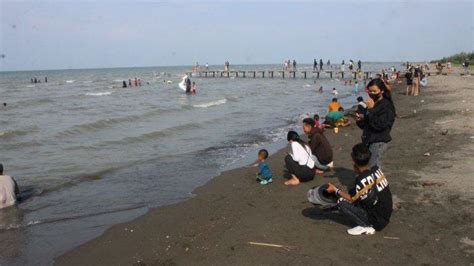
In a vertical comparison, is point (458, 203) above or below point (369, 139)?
below

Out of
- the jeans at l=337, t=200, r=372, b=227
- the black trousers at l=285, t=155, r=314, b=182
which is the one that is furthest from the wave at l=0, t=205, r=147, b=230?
the jeans at l=337, t=200, r=372, b=227

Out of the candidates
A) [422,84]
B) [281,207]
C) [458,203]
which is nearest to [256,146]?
[281,207]

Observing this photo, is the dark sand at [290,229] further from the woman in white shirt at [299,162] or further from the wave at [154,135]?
the wave at [154,135]

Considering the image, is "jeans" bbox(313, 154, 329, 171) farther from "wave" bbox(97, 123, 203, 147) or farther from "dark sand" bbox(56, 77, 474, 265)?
"wave" bbox(97, 123, 203, 147)

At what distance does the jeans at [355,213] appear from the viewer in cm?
543

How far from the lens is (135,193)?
8977 mm

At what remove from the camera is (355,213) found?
5.43 metres

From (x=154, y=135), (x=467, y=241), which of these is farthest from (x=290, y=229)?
(x=154, y=135)

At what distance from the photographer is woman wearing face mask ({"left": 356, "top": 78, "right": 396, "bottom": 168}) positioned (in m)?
6.52

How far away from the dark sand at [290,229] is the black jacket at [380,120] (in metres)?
0.99

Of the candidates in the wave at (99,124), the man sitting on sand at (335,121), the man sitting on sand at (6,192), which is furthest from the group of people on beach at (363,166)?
the wave at (99,124)

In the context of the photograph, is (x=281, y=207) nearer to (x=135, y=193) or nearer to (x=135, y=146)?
(x=135, y=193)

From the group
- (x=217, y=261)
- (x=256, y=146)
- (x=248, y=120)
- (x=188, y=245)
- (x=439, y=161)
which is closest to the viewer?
(x=217, y=261)

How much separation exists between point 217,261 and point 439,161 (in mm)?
5738
